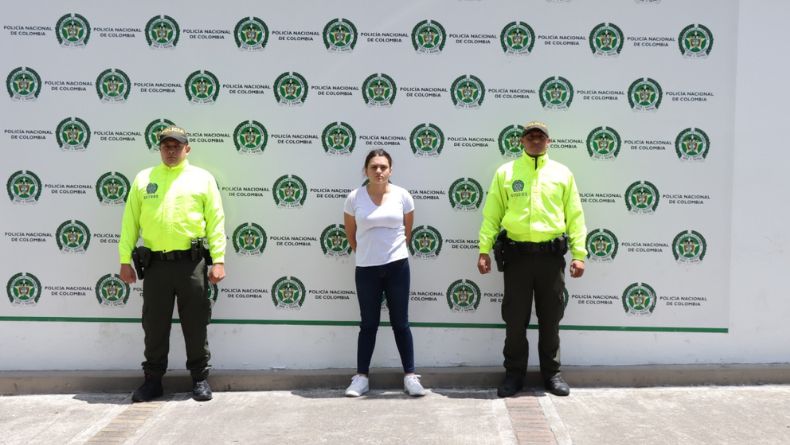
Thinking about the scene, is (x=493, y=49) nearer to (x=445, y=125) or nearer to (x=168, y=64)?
Result: (x=445, y=125)

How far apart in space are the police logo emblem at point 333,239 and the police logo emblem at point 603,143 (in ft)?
6.00

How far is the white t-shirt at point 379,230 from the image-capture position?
178 inches

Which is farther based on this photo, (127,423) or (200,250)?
(200,250)

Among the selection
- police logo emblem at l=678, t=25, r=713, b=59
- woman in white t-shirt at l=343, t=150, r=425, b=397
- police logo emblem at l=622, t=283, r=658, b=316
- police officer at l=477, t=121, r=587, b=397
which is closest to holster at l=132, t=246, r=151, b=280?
woman in white t-shirt at l=343, t=150, r=425, b=397

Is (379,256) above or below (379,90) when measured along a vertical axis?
below

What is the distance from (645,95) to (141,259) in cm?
359

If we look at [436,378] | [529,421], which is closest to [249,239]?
[436,378]

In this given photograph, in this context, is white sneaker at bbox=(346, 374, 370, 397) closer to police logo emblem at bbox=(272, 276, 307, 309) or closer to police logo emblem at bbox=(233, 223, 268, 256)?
police logo emblem at bbox=(272, 276, 307, 309)

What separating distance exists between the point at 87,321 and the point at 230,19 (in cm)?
237

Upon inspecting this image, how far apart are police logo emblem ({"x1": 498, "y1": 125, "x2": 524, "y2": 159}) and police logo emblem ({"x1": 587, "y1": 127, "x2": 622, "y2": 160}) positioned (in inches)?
19.3

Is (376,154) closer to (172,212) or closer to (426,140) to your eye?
(426,140)

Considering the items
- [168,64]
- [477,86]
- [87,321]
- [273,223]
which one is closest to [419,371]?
[273,223]

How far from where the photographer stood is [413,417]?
14.0ft

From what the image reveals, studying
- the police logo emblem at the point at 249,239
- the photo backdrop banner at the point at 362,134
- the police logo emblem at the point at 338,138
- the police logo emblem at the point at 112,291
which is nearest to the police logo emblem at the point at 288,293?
the photo backdrop banner at the point at 362,134
